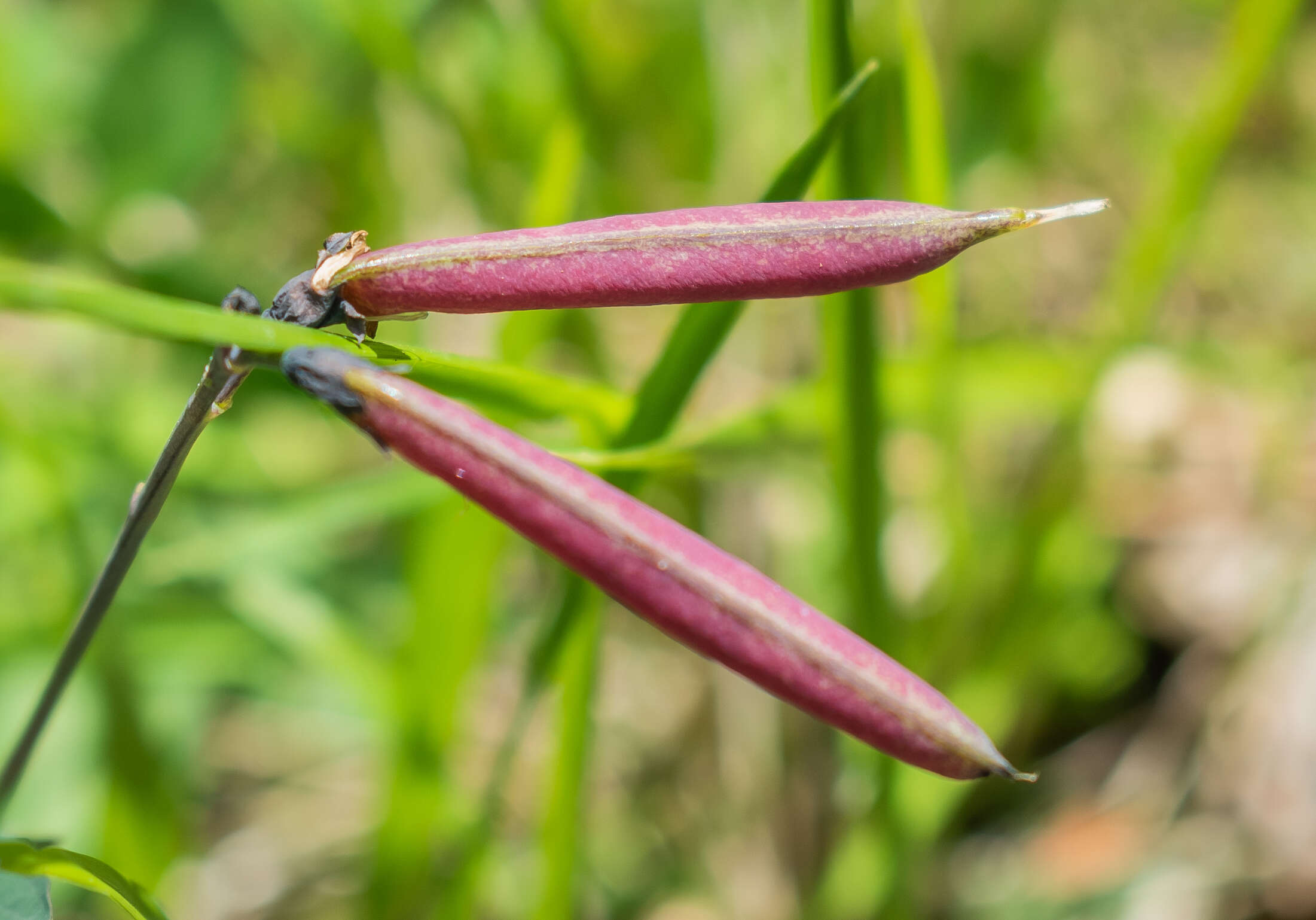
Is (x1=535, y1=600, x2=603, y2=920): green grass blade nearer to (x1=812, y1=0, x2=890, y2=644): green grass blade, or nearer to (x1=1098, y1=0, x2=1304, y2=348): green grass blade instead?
(x1=812, y1=0, x2=890, y2=644): green grass blade

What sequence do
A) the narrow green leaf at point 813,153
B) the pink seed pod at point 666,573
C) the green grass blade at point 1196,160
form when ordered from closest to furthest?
the pink seed pod at point 666,573
the narrow green leaf at point 813,153
the green grass blade at point 1196,160

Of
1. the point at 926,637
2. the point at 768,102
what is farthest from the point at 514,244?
the point at 768,102

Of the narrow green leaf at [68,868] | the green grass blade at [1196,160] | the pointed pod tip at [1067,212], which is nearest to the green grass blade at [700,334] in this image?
the pointed pod tip at [1067,212]

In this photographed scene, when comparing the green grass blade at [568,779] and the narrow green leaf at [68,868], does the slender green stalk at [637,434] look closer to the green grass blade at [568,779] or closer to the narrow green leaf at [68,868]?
the green grass blade at [568,779]

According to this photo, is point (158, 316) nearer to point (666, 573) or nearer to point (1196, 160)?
point (666, 573)

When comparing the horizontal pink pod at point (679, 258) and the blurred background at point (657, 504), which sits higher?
the blurred background at point (657, 504)
